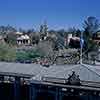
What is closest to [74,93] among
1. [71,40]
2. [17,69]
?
[17,69]

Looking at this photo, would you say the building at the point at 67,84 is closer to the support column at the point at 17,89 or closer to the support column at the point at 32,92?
the support column at the point at 32,92

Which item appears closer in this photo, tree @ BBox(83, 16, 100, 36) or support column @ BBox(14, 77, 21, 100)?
support column @ BBox(14, 77, 21, 100)

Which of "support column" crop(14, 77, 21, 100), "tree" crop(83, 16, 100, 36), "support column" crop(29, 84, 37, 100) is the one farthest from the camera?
"tree" crop(83, 16, 100, 36)

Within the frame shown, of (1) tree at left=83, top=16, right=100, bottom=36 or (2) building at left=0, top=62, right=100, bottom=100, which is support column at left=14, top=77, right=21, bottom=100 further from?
(1) tree at left=83, top=16, right=100, bottom=36

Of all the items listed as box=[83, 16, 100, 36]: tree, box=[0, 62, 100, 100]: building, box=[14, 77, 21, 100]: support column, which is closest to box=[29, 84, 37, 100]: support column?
box=[0, 62, 100, 100]: building

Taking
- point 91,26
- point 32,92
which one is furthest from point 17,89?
point 91,26

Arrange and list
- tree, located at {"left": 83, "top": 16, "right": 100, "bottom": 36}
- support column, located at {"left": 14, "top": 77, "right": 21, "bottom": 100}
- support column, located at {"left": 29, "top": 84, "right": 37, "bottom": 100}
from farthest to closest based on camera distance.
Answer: tree, located at {"left": 83, "top": 16, "right": 100, "bottom": 36}
support column, located at {"left": 14, "top": 77, "right": 21, "bottom": 100}
support column, located at {"left": 29, "top": 84, "right": 37, "bottom": 100}

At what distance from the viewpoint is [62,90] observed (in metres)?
16.9

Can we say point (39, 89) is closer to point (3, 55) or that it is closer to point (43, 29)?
point (3, 55)

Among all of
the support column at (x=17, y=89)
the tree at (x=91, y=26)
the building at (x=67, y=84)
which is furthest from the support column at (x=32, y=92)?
the tree at (x=91, y=26)

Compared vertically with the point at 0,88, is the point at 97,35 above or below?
above

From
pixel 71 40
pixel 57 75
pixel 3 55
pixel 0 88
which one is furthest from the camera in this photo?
pixel 71 40

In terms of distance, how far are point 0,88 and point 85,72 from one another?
8377mm

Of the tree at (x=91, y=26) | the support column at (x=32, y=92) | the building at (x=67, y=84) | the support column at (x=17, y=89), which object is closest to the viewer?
the building at (x=67, y=84)
